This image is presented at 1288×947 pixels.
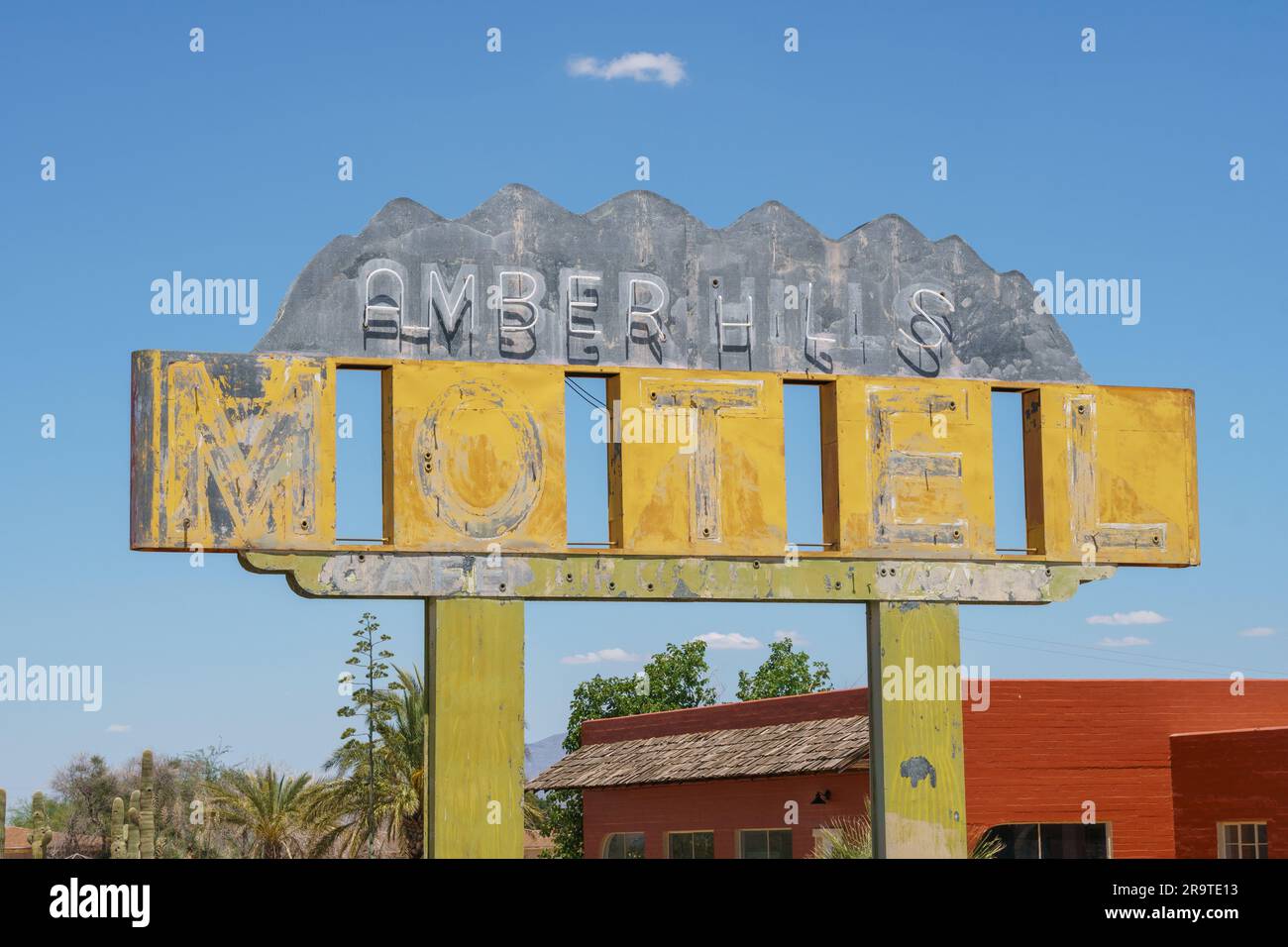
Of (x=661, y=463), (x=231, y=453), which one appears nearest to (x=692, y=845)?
(x=661, y=463)

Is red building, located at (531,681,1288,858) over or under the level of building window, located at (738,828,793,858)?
over

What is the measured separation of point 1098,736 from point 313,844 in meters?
25.8

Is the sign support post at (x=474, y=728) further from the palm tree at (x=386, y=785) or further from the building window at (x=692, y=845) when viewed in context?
the palm tree at (x=386, y=785)

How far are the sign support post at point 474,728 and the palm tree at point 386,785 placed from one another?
84.3 feet

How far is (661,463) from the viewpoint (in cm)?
1919

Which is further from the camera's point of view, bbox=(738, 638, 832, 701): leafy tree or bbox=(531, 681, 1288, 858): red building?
bbox=(738, 638, 832, 701): leafy tree

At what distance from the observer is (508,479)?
18.7 meters

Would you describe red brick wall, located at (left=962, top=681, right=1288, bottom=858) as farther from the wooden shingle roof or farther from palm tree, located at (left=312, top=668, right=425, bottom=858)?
palm tree, located at (left=312, top=668, right=425, bottom=858)

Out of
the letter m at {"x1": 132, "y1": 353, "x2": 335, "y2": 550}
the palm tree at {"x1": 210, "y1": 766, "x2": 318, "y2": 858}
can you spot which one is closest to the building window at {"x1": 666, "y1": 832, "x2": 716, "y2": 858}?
the letter m at {"x1": 132, "y1": 353, "x2": 335, "y2": 550}

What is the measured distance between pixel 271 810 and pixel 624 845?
17.1 meters

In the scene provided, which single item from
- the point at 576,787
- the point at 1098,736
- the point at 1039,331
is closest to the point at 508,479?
the point at 1039,331

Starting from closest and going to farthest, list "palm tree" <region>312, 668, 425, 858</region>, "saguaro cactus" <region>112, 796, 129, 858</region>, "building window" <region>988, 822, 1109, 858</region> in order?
"building window" <region>988, 822, 1109, 858</region> < "saguaro cactus" <region>112, 796, 129, 858</region> < "palm tree" <region>312, 668, 425, 858</region>

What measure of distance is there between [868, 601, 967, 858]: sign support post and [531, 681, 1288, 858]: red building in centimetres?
674

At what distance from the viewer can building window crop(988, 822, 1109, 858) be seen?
26531 millimetres
